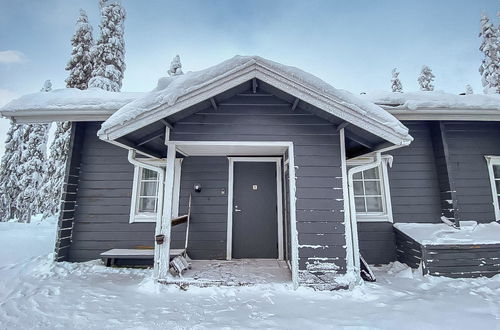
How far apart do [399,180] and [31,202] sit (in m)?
17.7

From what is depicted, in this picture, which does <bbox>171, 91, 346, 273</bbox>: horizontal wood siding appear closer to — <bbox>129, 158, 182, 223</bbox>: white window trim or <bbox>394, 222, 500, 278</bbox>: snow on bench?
<bbox>129, 158, 182, 223</bbox>: white window trim

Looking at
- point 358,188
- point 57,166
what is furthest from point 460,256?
point 57,166

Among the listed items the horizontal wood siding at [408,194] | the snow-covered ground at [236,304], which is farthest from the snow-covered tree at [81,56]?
the horizontal wood siding at [408,194]

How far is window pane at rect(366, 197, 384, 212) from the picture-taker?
4598 millimetres

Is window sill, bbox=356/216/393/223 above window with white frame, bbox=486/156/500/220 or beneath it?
beneath

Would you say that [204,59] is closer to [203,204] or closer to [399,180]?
[203,204]

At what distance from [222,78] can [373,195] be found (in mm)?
3743

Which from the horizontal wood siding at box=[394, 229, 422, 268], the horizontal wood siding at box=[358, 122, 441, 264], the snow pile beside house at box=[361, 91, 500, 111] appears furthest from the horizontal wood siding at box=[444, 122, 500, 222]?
the horizontal wood siding at box=[394, 229, 422, 268]

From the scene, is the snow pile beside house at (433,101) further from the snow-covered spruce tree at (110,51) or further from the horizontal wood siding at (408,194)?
the snow-covered spruce tree at (110,51)

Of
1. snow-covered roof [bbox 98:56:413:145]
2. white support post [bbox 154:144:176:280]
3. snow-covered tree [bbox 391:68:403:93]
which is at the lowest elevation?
white support post [bbox 154:144:176:280]

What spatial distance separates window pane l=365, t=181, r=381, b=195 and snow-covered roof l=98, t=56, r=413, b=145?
6.13 ft

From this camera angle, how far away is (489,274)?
3570 mm

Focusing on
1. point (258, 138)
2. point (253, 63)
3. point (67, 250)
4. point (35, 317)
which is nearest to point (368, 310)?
point (258, 138)

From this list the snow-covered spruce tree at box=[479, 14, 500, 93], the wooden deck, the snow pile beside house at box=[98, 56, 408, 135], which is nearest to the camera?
the snow pile beside house at box=[98, 56, 408, 135]
